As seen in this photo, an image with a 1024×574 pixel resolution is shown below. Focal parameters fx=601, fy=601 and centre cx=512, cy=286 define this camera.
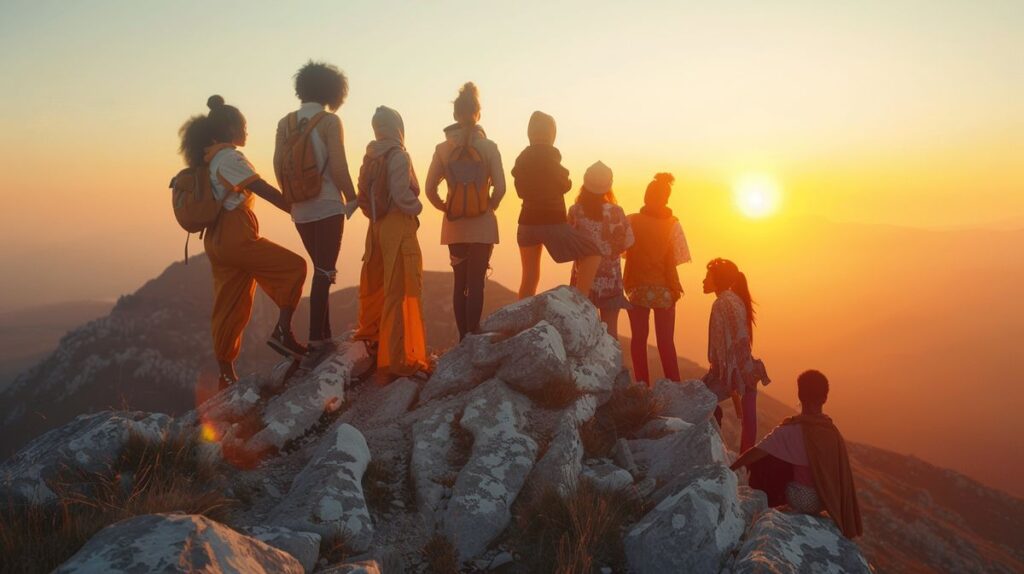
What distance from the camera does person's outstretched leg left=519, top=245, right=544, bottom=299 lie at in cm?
904

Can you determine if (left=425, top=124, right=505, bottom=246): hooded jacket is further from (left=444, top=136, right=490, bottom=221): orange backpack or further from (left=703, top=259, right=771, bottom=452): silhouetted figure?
(left=703, top=259, right=771, bottom=452): silhouetted figure

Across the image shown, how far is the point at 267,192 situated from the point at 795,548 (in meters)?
6.69

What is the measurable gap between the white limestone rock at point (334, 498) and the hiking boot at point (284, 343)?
2196mm

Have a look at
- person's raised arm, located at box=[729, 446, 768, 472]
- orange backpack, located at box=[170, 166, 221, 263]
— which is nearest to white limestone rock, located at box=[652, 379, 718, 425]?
person's raised arm, located at box=[729, 446, 768, 472]

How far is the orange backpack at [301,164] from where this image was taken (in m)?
7.35

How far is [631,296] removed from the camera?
382 inches

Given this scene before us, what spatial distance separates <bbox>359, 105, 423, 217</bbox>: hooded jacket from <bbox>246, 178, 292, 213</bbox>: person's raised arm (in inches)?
39.8

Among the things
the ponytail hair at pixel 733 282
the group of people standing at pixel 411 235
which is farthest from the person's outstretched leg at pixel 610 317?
the ponytail hair at pixel 733 282

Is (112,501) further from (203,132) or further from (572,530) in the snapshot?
(203,132)

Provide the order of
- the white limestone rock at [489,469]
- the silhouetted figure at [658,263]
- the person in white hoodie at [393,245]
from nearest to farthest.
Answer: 1. the white limestone rock at [489,469]
2. the person in white hoodie at [393,245]
3. the silhouetted figure at [658,263]

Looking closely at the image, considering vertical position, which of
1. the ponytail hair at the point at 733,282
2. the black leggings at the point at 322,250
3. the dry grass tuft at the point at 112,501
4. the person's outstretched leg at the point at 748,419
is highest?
the black leggings at the point at 322,250

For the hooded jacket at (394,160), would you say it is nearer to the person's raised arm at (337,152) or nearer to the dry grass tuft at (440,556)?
the person's raised arm at (337,152)

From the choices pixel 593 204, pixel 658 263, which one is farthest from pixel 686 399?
pixel 593 204

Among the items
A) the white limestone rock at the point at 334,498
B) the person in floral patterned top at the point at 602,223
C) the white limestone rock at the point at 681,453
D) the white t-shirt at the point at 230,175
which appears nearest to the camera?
the white limestone rock at the point at 334,498
